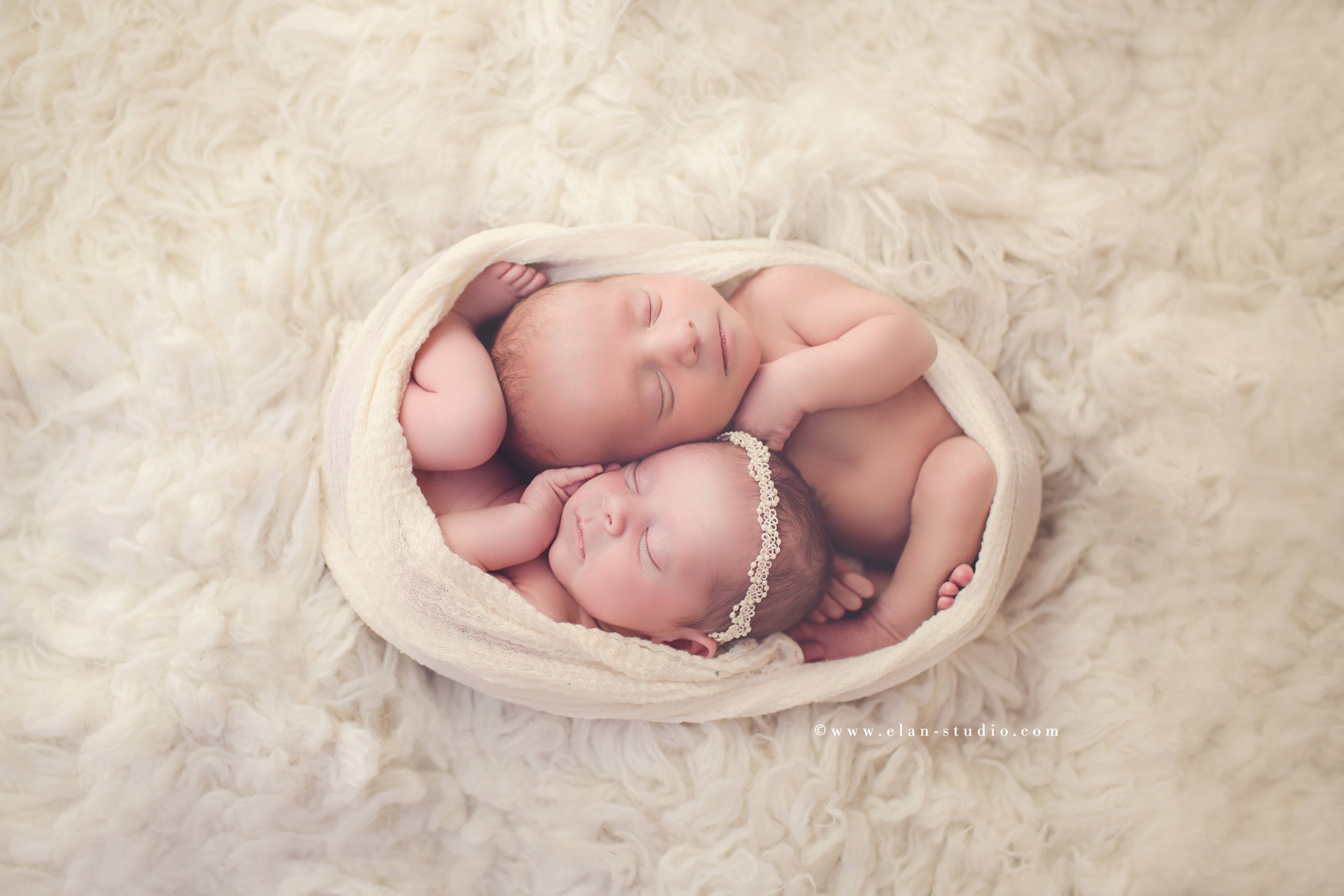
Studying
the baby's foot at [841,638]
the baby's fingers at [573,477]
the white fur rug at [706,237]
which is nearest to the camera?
the white fur rug at [706,237]

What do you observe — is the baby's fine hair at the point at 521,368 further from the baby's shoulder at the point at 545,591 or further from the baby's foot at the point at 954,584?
the baby's foot at the point at 954,584

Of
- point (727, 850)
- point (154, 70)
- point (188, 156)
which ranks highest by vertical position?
point (154, 70)

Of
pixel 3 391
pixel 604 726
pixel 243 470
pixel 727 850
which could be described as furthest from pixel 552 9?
pixel 727 850

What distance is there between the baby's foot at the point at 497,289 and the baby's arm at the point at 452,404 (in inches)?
2.2

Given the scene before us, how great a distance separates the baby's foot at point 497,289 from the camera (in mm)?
1560

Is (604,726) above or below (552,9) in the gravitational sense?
below

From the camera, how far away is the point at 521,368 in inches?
56.7

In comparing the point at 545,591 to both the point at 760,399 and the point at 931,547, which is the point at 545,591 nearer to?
the point at 760,399

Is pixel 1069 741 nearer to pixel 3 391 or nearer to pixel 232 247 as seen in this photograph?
pixel 232 247

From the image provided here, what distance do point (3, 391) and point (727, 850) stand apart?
140 cm

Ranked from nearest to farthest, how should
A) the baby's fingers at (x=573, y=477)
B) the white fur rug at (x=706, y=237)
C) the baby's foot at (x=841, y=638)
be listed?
the white fur rug at (x=706, y=237) → the baby's fingers at (x=573, y=477) → the baby's foot at (x=841, y=638)

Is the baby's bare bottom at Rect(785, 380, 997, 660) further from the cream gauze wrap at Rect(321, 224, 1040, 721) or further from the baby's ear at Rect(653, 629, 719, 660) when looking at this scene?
the baby's ear at Rect(653, 629, 719, 660)

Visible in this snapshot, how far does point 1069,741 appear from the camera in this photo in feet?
5.04

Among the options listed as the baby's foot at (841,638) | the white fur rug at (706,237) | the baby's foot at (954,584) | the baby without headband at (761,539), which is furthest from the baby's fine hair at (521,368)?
the baby's foot at (954,584)
